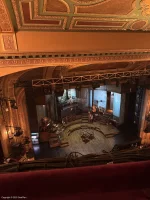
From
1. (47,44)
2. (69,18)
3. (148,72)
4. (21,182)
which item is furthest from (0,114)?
(148,72)

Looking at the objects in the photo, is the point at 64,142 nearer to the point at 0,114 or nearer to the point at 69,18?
the point at 0,114

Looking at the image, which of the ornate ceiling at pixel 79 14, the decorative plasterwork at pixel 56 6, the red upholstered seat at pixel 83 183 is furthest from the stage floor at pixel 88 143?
the red upholstered seat at pixel 83 183

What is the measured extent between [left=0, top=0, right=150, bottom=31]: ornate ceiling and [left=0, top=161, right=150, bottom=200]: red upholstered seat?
3098mm

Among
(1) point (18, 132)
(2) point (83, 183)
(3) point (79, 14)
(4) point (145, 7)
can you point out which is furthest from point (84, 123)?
(2) point (83, 183)

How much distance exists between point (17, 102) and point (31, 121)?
90.2 inches

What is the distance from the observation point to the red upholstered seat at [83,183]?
125 cm

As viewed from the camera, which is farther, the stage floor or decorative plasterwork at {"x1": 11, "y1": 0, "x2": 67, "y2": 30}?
the stage floor

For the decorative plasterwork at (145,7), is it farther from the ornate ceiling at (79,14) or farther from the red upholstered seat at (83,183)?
the red upholstered seat at (83,183)

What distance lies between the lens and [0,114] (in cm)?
748

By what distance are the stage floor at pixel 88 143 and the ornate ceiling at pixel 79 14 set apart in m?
7.87

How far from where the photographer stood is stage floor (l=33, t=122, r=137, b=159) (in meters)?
10.0

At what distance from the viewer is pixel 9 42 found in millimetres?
4418

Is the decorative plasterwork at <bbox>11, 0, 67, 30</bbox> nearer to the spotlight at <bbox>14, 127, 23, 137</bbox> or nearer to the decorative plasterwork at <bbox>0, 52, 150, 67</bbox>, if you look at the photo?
the decorative plasterwork at <bbox>0, 52, 150, 67</bbox>

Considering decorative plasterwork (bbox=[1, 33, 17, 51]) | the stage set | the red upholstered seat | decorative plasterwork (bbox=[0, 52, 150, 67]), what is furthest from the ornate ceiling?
the stage set
